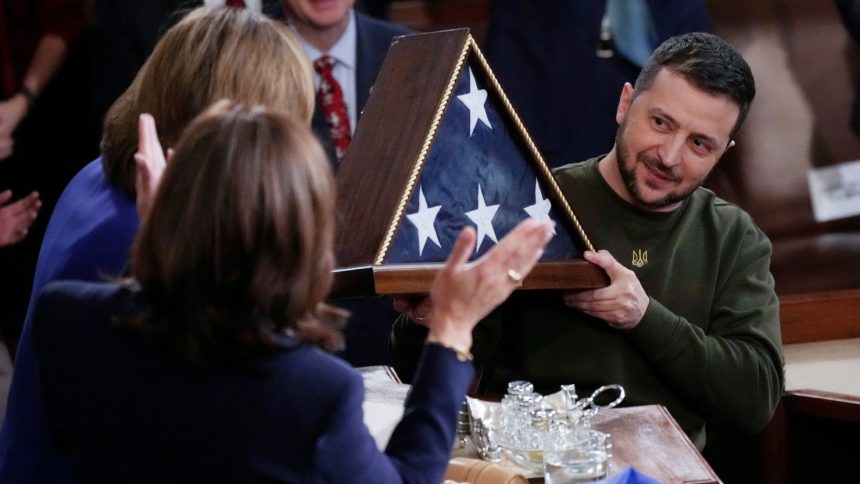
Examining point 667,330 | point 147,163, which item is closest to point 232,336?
point 147,163

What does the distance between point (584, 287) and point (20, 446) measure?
0.93m

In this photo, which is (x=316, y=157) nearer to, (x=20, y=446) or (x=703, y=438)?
(x=20, y=446)

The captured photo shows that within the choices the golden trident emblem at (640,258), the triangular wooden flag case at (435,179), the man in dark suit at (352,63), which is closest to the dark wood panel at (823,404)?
the golden trident emblem at (640,258)

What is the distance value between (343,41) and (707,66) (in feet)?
3.91

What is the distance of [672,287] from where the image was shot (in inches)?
100

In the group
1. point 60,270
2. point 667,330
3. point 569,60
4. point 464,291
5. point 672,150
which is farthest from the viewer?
point 569,60

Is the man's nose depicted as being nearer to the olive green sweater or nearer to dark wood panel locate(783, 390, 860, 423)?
the olive green sweater

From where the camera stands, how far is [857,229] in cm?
398

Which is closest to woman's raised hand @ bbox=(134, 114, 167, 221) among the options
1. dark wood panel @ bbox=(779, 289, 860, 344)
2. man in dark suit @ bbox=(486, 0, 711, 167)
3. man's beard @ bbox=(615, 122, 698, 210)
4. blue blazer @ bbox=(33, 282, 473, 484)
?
blue blazer @ bbox=(33, 282, 473, 484)

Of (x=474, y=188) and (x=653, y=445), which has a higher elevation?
(x=474, y=188)

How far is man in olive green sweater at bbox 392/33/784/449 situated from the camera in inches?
96.6

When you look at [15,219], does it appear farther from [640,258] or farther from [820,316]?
[820,316]

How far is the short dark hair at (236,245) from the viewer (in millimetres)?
1464

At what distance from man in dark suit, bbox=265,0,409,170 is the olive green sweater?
0.95m
